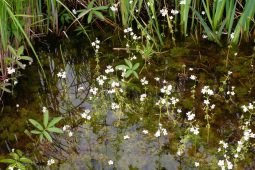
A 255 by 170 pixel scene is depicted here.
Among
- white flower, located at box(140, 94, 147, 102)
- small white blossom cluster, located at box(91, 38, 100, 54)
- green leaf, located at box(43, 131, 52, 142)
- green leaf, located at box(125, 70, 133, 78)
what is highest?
small white blossom cluster, located at box(91, 38, 100, 54)

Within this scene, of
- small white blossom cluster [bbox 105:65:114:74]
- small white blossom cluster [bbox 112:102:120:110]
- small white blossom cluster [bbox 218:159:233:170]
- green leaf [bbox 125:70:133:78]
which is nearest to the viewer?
small white blossom cluster [bbox 218:159:233:170]

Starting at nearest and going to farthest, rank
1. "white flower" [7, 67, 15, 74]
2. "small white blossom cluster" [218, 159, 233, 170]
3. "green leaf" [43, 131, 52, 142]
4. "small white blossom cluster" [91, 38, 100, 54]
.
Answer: "small white blossom cluster" [218, 159, 233, 170]
"green leaf" [43, 131, 52, 142]
"white flower" [7, 67, 15, 74]
"small white blossom cluster" [91, 38, 100, 54]

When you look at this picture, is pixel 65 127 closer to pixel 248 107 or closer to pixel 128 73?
pixel 128 73

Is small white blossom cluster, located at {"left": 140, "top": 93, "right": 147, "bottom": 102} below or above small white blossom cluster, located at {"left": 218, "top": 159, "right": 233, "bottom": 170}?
above

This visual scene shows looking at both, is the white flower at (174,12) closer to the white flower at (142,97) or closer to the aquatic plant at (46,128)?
the white flower at (142,97)

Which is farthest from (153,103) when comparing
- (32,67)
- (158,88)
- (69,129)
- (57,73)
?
(32,67)

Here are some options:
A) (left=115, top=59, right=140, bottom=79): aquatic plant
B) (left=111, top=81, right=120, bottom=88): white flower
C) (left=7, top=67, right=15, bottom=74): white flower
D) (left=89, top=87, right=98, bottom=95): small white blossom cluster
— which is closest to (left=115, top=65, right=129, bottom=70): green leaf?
(left=115, top=59, right=140, bottom=79): aquatic plant

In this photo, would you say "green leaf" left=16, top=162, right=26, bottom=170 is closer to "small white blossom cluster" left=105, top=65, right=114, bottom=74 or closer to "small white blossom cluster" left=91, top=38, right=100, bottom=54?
"small white blossom cluster" left=105, top=65, right=114, bottom=74

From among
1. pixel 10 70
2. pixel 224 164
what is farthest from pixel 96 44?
pixel 224 164

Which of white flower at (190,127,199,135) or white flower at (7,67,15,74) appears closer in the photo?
white flower at (190,127,199,135)

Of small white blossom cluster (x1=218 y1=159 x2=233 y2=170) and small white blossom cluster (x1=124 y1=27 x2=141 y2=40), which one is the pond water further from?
small white blossom cluster (x1=124 y1=27 x2=141 y2=40)
